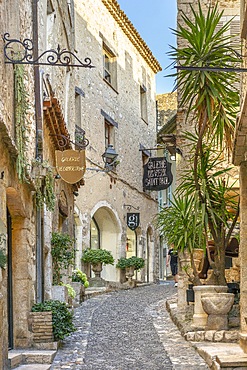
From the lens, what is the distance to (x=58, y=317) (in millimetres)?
8438

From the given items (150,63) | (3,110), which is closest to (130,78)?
(150,63)

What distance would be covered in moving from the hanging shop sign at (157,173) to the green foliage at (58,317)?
11165 mm

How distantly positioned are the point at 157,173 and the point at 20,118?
40.3 ft

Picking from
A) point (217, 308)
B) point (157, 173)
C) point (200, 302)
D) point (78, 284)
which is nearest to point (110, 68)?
point (157, 173)

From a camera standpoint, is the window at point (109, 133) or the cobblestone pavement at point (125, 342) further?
the window at point (109, 133)

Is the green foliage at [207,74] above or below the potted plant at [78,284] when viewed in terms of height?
above

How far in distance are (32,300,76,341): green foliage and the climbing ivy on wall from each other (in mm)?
1620

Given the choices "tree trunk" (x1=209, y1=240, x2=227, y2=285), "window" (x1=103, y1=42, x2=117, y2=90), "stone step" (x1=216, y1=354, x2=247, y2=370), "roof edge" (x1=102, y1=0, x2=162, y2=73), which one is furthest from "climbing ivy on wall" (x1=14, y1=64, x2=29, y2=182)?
"window" (x1=103, y1=42, x2=117, y2=90)

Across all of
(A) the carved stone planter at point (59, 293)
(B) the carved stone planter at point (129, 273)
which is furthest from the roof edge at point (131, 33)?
(A) the carved stone planter at point (59, 293)

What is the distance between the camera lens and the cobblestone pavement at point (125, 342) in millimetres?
7516

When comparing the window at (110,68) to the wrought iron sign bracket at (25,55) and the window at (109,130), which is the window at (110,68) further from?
the wrought iron sign bracket at (25,55)

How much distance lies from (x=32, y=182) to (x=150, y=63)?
2077 cm

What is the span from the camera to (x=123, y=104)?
24.1 m

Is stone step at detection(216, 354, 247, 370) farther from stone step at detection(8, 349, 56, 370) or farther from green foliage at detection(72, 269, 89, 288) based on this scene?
green foliage at detection(72, 269, 89, 288)
